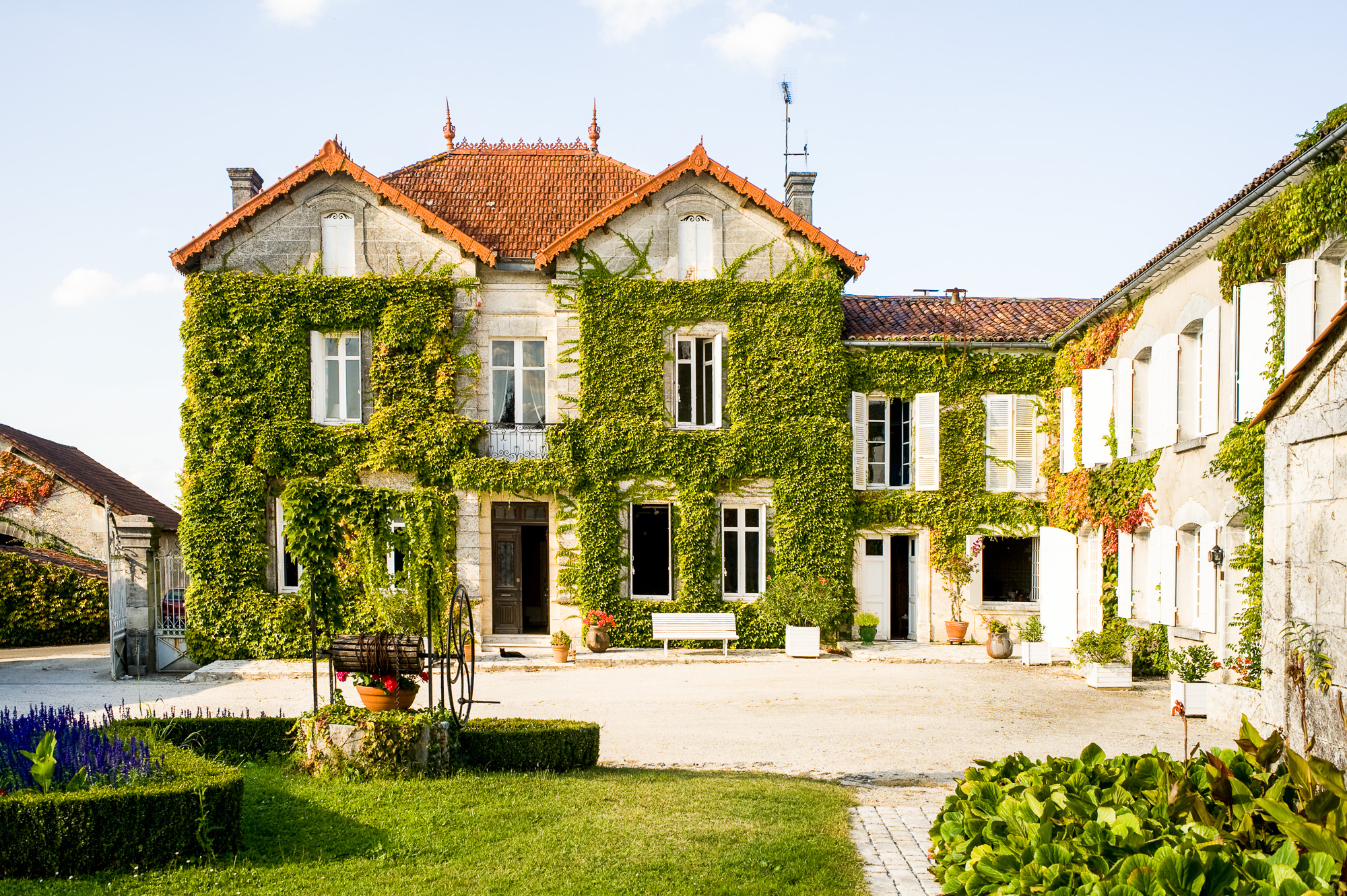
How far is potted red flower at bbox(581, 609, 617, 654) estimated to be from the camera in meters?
18.6

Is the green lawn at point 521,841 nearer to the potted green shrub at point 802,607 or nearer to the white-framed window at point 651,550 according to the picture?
the potted green shrub at point 802,607

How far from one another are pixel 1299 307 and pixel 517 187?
14764 mm

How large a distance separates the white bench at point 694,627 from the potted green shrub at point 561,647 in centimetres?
166

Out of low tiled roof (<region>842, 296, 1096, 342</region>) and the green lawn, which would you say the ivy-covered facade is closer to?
low tiled roof (<region>842, 296, 1096, 342</region>)

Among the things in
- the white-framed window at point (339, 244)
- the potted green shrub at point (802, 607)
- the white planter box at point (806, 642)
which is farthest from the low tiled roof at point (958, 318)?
the white-framed window at point (339, 244)

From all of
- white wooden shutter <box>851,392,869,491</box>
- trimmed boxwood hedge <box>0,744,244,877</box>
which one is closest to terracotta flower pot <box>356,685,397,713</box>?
trimmed boxwood hedge <box>0,744,244,877</box>

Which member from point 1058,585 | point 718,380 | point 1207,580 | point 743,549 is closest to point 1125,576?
point 1058,585

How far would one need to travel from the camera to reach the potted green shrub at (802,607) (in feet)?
60.3

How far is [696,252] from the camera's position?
19.7m

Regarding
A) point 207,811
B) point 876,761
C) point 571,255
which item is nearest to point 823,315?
point 571,255

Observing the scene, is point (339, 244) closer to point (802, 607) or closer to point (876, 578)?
point (802, 607)

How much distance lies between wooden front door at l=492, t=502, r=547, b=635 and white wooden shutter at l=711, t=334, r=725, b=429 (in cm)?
364

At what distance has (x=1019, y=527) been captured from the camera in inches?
791

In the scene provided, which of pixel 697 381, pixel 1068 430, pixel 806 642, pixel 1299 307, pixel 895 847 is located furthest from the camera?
pixel 697 381
